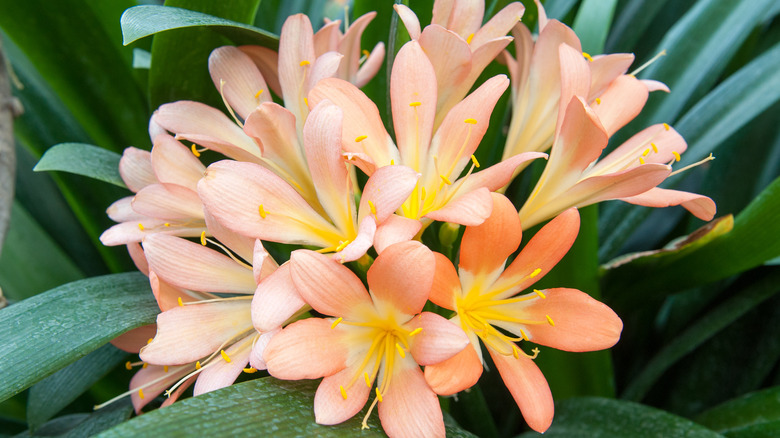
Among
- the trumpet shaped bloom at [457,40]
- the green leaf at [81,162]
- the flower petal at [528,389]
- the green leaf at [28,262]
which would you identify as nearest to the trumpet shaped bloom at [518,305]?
the flower petal at [528,389]

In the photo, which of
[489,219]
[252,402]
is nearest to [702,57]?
[489,219]

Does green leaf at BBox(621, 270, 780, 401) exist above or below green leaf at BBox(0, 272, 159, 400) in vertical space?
below

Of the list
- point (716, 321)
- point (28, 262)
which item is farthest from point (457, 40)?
point (28, 262)

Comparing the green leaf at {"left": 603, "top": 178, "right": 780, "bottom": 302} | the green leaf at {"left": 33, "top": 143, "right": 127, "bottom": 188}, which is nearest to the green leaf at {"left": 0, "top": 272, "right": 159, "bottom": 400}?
the green leaf at {"left": 33, "top": 143, "right": 127, "bottom": 188}

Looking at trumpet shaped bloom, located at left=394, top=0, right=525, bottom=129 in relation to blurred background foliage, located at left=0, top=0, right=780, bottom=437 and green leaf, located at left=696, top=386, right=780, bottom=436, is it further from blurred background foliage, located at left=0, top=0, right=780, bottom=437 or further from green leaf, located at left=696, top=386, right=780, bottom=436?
green leaf, located at left=696, top=386, right=780, bottom=436

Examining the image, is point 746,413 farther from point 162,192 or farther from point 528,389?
point 162,192

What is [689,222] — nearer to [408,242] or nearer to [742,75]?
[742,75]
